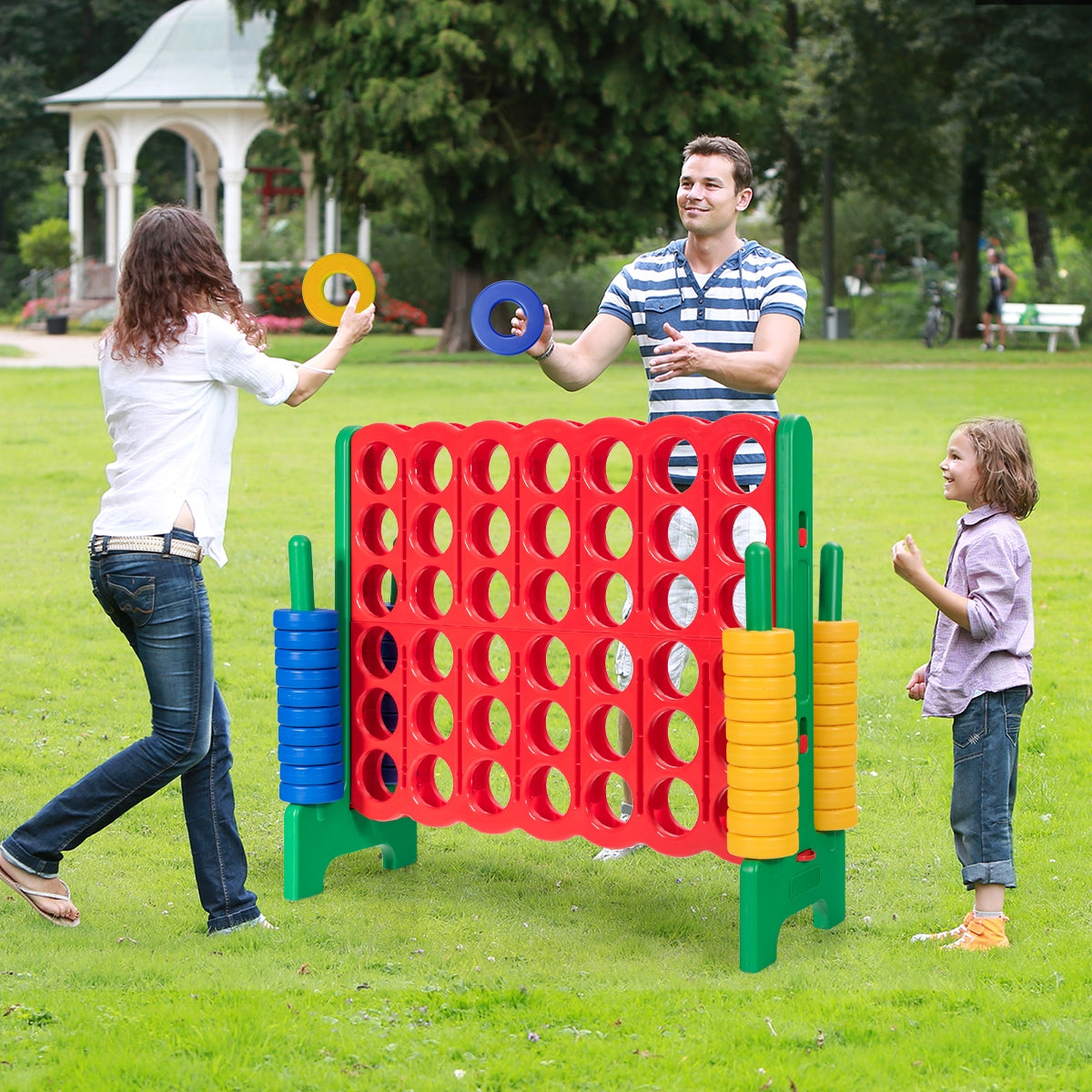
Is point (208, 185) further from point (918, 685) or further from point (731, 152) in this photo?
point (918, 685)

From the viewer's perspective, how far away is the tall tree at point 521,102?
2558 centimetres

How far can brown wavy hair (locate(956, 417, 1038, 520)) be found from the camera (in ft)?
14.3

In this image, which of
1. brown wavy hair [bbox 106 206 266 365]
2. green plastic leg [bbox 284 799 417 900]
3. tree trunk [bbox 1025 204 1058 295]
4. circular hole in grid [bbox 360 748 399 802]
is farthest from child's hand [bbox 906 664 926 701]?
tree trunk [bbox 1025 204 1058 295]

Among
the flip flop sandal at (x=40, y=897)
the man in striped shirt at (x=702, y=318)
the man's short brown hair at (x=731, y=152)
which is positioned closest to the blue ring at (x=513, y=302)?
the man in striped shirt at (x=702, y=318)

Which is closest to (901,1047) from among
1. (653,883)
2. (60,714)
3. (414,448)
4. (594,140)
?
(653,883)

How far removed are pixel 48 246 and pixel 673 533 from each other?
35.9 metres

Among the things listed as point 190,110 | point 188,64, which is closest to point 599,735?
point 190,110

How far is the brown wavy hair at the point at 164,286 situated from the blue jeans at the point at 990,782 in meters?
2.25

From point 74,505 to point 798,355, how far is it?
739 inches

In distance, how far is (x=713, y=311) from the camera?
499 centimetres

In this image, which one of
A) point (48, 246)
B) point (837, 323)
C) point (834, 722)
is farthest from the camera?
point (48, 246)

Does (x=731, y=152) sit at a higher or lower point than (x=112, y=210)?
lower

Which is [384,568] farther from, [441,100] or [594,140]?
[594,140]

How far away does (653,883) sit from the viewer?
507 cm
